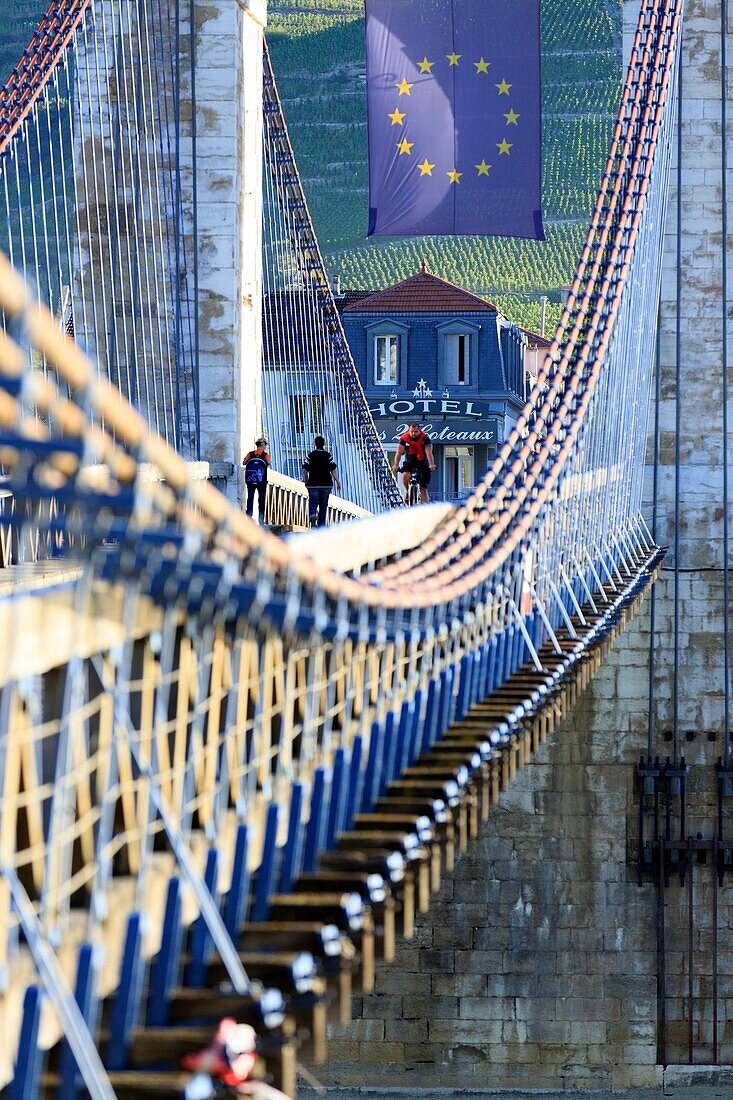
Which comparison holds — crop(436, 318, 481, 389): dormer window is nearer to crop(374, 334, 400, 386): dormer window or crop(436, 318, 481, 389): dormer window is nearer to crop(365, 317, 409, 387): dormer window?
crop(365, 317, 409, 387): dormer window

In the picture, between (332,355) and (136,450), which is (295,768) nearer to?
(136,450)

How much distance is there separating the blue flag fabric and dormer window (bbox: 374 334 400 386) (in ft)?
73.1

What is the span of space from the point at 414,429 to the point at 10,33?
88193mm

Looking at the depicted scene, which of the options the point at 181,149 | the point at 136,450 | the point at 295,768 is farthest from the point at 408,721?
the point at 181,149

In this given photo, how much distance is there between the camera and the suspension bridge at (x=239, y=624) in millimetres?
5457

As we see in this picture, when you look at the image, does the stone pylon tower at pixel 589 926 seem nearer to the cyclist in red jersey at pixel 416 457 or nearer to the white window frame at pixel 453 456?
the cyclist in red jersey at pixel 416 457

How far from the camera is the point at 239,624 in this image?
278 inches

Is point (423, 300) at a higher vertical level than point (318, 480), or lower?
higher

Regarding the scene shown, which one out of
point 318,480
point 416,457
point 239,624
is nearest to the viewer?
point 239,624

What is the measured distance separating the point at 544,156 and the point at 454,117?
6683 centimetres

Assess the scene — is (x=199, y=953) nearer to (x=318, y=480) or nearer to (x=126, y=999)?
(x=126, y=999)

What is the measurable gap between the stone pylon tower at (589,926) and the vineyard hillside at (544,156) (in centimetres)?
5275

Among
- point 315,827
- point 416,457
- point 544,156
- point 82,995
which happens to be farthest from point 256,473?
point 544,156

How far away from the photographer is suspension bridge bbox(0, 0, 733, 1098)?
5.46m
